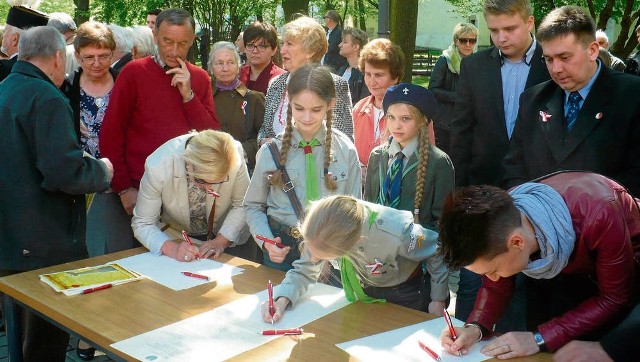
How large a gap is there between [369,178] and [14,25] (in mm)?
3147

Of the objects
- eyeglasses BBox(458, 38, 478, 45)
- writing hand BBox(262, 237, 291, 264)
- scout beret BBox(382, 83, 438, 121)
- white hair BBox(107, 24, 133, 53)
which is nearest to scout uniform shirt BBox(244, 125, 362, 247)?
writing hand BBox(262, 237, 291, 264)

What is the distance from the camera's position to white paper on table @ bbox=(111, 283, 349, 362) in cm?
212

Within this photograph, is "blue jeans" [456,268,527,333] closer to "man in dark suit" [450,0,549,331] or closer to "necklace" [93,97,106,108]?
"man in dark suit" [450,0,549,331]

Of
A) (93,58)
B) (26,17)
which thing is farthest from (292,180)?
(26,17)

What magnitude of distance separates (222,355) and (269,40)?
3231 mm

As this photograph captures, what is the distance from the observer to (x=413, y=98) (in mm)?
3230

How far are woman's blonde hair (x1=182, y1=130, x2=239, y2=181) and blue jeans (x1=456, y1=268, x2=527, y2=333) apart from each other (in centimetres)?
123

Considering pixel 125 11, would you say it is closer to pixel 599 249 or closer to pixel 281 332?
pixel 281 332

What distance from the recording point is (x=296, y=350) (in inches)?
84.5

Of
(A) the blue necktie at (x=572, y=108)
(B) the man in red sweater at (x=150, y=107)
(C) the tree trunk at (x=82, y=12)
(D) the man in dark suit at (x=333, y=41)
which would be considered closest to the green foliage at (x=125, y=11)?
(C) the tree trunk at (x=82, y=12)

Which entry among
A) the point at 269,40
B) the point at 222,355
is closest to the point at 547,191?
the point at 222,355

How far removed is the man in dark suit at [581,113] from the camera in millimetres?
2729

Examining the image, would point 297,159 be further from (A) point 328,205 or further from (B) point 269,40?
(B) point 269,40

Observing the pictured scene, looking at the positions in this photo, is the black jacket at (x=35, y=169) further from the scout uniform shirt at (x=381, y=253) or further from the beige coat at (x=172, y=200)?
the scout uniform shirt at (x=381, y=253)
